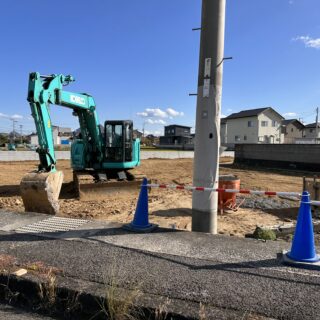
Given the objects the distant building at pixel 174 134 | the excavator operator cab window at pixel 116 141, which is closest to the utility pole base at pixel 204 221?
the excavator operator cab window at pixel 116 141

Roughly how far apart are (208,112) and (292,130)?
5810 centimetres

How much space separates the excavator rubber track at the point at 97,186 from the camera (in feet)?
37.3

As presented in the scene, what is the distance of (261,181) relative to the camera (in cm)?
1678

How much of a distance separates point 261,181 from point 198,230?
1230 cm

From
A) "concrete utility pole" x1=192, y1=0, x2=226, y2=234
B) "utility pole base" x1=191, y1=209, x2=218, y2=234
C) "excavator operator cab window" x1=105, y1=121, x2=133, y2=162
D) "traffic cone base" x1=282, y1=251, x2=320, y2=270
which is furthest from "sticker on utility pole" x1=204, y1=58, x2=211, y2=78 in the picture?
"excavator operator cab window" x1=105, y1=121, x2=133, y2=162

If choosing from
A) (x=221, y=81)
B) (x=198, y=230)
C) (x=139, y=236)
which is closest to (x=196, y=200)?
(x=198, y=230)

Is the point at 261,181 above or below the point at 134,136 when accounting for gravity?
below

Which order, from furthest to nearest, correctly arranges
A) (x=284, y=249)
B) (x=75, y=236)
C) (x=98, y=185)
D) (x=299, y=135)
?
(x=299, y=135) < (x=98, y=185) < (x=75, y=236) < (x=284, y=249)

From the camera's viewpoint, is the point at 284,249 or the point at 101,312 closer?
the point at 101,312

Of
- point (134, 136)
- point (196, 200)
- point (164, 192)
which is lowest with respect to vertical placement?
point (164, 192)

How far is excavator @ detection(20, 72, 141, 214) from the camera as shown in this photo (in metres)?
A: 8.52

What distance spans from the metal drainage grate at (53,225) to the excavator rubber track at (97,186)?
5690mm

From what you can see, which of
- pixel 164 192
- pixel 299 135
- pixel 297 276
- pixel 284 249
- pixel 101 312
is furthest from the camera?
pixel 299 135

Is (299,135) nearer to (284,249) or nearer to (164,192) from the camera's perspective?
(164,192)
